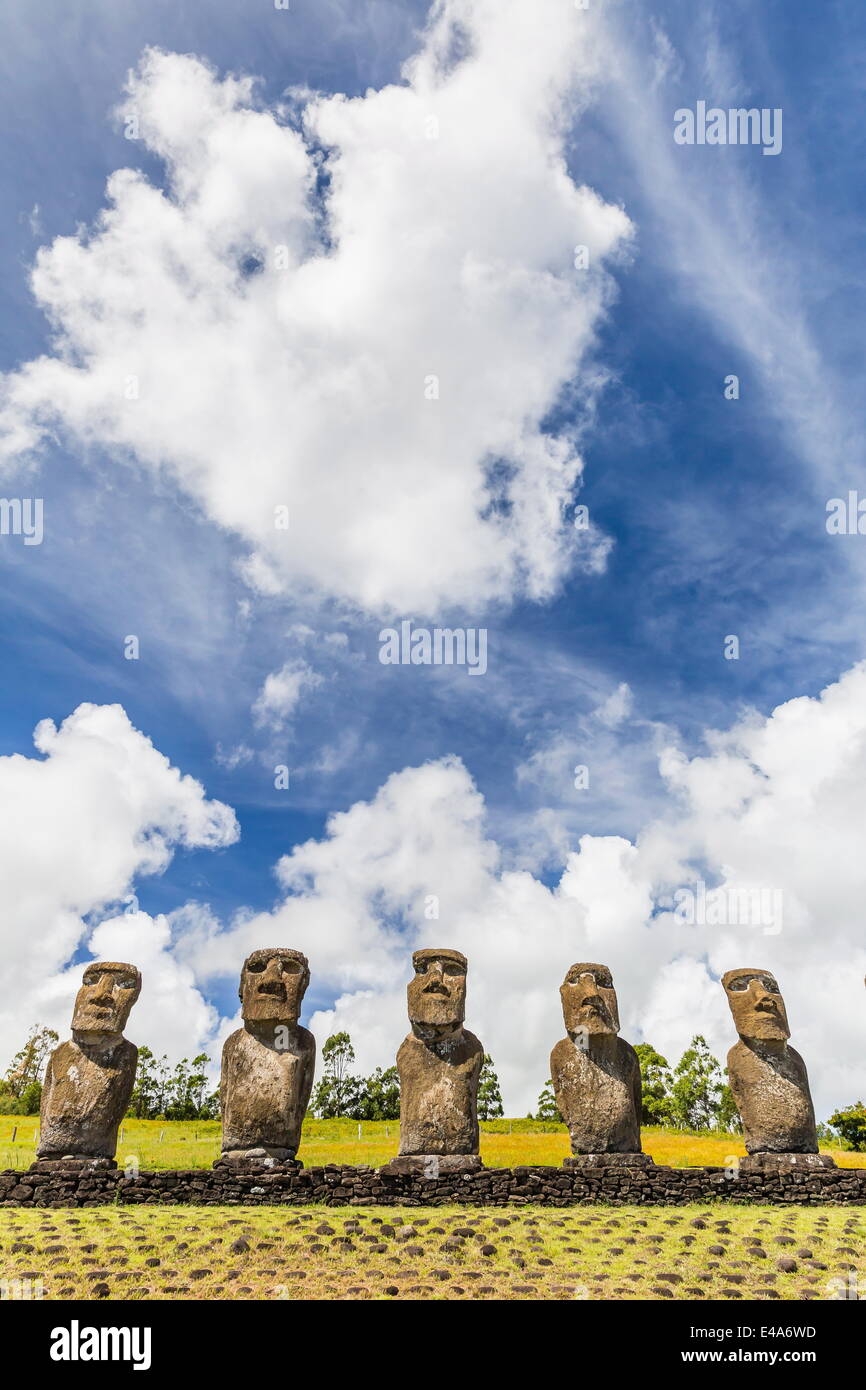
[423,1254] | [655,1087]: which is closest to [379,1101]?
[655,1087]

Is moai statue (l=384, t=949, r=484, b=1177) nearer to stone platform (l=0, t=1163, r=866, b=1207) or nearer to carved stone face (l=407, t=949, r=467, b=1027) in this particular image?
carved stone face (l=407, t=949, r=467, b=1027)

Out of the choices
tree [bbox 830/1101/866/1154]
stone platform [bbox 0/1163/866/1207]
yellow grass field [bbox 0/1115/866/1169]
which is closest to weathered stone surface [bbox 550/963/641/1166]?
stone platform [bbox 0/1163/866/1207]

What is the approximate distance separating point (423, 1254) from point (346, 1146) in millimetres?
17720

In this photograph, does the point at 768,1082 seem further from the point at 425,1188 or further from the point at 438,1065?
the point at 425,1188

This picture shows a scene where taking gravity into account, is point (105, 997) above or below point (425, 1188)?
above

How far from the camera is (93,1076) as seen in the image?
58.2 feet

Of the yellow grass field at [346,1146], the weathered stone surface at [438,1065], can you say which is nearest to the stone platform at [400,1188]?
the weathered stone surface at [438,1065]

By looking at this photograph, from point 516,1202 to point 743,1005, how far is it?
649 cm

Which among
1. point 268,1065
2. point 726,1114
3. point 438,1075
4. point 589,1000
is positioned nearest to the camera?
point 268,1065

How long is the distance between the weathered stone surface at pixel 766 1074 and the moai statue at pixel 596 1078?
2236 millimetres

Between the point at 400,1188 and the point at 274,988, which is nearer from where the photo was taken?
the point at 400,1188

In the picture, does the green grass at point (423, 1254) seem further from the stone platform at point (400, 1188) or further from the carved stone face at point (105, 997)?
the carved stone face at point (105, 997)

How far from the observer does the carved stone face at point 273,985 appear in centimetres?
1795
